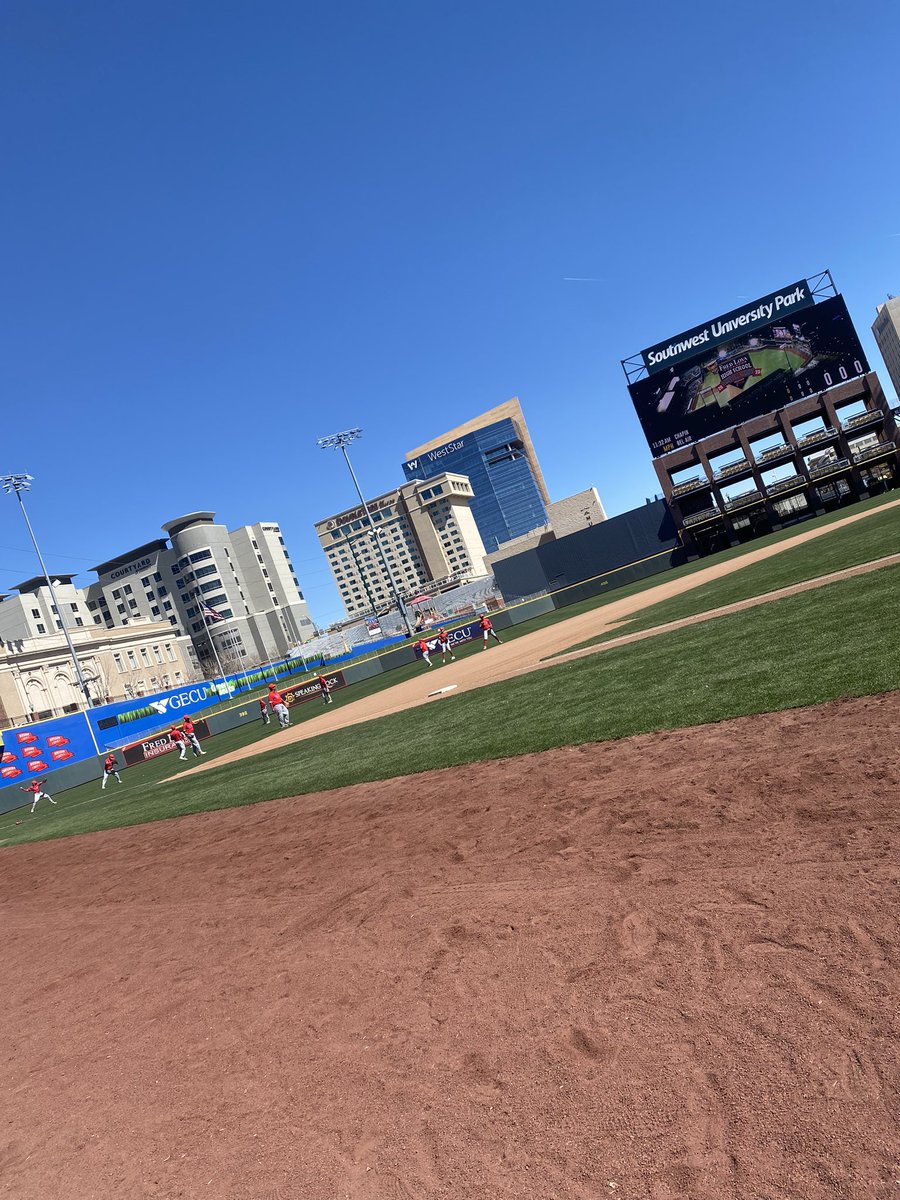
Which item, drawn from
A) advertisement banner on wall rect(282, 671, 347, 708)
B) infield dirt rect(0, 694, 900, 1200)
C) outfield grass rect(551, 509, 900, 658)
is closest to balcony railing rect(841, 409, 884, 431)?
outfield grass rect(551, 509, 900, 658)

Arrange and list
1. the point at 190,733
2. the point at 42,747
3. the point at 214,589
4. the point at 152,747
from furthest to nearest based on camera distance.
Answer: the point at 214,589 → the point at 42,747 → the point at 152,747 → the point at 190,733

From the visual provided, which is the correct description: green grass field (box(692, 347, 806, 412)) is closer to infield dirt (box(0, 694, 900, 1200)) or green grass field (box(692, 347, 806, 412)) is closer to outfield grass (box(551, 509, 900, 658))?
outfield grass (box(551, 509, 900, 658))

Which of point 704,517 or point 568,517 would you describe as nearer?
point 704,517

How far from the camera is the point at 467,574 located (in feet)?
591

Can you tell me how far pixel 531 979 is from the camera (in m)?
4.65

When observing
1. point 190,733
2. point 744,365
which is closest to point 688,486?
point 744,365

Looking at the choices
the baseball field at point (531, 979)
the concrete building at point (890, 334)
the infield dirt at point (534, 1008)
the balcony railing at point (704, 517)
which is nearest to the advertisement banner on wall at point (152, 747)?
the baseball field at point (531, 979)

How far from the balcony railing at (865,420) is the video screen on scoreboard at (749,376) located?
286 cm

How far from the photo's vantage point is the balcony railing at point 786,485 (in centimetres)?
5250

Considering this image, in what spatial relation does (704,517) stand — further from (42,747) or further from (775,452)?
(42,747)

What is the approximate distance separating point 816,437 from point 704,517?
956cm

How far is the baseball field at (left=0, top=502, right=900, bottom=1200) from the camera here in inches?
126

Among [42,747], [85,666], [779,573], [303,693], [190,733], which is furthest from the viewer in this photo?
[85,666]

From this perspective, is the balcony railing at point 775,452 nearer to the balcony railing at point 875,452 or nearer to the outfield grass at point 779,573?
the balcony railing at point 875,452
